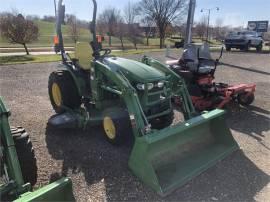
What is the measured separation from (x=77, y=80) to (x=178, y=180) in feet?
8.14

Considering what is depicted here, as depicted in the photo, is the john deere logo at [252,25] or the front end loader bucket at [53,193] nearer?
the front end loader bucket at [53,193]

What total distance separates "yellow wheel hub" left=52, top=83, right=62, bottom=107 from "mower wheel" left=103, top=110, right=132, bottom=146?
1.43 metres

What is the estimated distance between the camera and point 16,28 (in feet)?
60.4

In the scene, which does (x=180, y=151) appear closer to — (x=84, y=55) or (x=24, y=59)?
(x=84, y=55)

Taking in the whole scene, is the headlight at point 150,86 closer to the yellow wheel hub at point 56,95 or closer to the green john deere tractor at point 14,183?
the green john deere tractor at point 14,183

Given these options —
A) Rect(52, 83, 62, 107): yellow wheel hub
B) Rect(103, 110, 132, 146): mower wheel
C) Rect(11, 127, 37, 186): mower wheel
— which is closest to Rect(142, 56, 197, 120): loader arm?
Rect(103, 110, 132, 146): mower wheel

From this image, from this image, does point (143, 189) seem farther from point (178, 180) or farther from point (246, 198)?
point (246, 198)

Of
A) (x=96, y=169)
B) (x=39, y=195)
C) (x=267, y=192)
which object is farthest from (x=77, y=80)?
(x=267, y=192)

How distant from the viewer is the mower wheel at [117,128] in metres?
3.79

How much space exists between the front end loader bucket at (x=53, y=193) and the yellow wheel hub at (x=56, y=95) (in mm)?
2894

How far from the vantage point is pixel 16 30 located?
18469 mm

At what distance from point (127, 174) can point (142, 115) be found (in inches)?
28.5

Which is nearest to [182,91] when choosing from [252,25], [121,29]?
[121,29]

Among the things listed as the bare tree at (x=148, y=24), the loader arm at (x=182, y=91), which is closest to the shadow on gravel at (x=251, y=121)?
the loader arm at (x=182, y=91)
